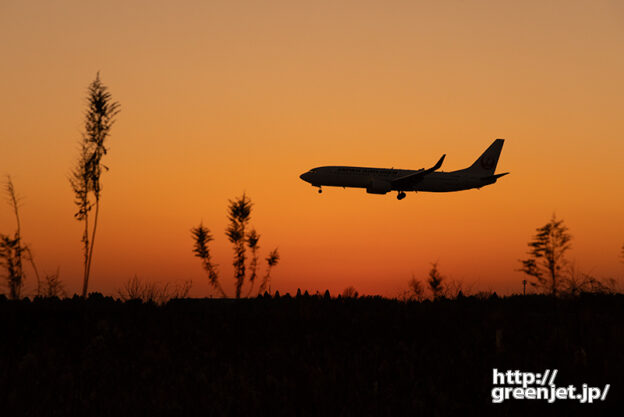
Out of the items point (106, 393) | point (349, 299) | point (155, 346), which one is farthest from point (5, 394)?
point (349, 299)

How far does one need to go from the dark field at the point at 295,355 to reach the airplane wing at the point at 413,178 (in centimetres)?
5370

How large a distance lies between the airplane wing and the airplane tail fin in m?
21.2

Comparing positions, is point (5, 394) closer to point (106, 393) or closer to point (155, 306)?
point (106, 393)

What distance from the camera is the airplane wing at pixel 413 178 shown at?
70431mm

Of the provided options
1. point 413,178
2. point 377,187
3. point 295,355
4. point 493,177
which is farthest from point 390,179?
point 295,355

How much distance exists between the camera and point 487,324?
13727mm

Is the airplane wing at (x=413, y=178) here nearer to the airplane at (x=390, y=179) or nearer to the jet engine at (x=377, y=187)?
the airplane at (x=390, y=179)

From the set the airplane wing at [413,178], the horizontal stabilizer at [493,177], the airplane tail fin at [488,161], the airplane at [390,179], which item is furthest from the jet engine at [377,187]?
the airplane tail fin at [488,161]

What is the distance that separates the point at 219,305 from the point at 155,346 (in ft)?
14.6

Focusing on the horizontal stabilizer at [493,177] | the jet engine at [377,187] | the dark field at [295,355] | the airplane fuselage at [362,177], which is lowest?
the dark field at [295,355]

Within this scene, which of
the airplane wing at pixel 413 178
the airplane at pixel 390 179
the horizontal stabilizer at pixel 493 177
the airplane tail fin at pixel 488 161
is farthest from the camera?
the airplane tail fin at pixel 488 161

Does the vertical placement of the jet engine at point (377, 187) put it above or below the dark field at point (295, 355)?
above

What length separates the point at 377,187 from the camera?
66250mm

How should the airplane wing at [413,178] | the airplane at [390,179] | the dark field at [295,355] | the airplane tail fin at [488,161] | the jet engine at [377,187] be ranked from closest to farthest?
the dark field at [295,355]
the jet engine at [377,187]
the airplane at [390,179]
the airplane wing at [413,178]
the airplane tail fin at [488,161]
